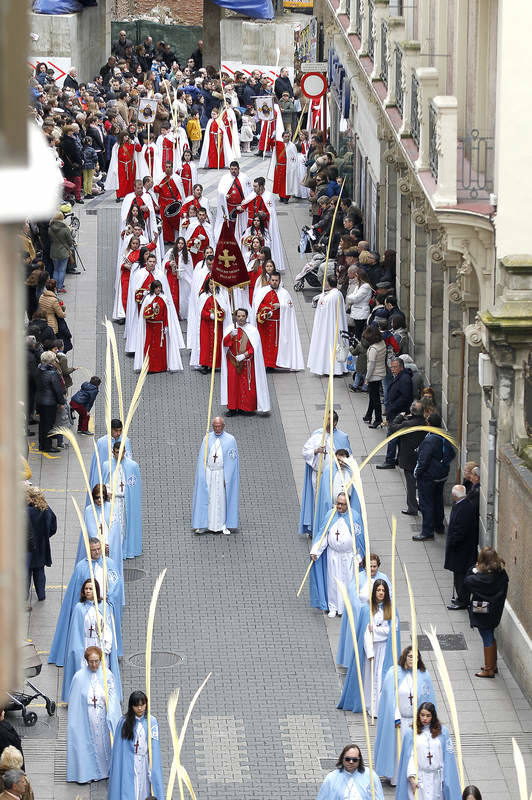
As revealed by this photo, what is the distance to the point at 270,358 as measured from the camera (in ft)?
79.3

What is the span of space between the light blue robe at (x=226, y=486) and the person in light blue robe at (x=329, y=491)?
1.12m

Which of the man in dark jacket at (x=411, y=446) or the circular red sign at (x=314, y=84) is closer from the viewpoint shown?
the man in dark jacket at (x=411, y=446)

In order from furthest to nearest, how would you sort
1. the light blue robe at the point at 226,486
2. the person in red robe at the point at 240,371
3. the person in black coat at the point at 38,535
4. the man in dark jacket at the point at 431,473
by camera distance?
the person in red robe at the point at 240,371 < the light blue robe at the point at 226,486 < the man in dark jacket at the point at 431,473 < the person in black coat at the point at 38,535

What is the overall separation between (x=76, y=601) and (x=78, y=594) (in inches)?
2.6

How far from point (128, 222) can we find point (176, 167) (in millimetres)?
5667

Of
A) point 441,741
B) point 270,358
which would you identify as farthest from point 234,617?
point 270,358

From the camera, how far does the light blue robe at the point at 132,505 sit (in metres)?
17.5

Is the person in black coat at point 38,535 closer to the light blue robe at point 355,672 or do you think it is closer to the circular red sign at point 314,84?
the light blue robe at point 355,672

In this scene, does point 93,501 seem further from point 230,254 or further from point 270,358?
point 270,358

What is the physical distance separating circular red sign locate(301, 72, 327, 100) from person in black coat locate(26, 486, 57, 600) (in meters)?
18.1

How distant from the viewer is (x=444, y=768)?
39.6 feet

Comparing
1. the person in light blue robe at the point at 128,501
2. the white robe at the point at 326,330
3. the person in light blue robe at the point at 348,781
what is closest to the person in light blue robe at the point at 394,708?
the person in light blue robe at the point at 348,781

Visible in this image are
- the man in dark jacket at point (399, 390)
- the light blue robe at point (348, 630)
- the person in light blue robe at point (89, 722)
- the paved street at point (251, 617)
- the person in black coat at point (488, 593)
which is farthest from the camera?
the man in dark jacket at point (399, 390)

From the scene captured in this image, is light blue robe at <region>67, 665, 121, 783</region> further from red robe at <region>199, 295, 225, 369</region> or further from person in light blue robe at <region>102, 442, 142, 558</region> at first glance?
red robe at <region>199, 295, 225, 369</region>
